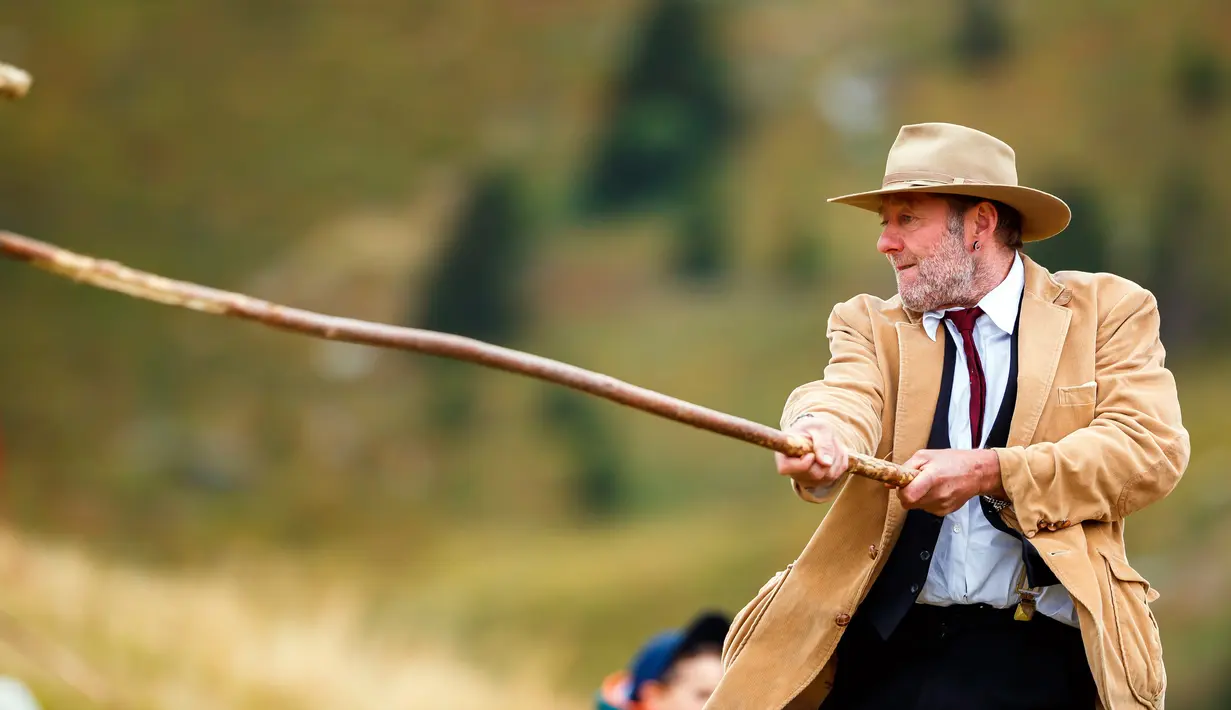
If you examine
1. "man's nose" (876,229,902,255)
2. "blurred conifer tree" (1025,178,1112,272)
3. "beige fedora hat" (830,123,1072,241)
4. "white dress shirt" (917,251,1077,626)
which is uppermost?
"blurred conifer tree" (1025,178,1112,272)

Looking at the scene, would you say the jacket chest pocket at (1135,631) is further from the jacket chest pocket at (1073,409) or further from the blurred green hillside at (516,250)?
the blurred green hillside at (516,250)

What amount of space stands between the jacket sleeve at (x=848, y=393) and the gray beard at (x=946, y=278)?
5.6 inches

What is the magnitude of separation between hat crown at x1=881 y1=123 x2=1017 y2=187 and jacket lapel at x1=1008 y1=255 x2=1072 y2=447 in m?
0.23

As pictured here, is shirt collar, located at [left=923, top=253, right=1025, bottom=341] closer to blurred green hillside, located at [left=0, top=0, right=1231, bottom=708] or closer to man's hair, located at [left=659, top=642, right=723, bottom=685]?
man's hair, located at [left=659, top=642, right=723, bottom=685]

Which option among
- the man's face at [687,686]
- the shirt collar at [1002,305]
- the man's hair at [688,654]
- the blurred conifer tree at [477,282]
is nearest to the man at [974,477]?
the shirt collar at [1002,305]

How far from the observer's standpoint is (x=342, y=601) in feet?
24.8

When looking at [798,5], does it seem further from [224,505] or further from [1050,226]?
[1050,226]

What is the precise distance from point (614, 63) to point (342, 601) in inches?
128

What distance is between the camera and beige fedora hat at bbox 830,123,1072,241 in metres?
2.69

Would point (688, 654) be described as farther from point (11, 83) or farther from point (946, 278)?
point (11, 83)

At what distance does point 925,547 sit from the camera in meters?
2.68

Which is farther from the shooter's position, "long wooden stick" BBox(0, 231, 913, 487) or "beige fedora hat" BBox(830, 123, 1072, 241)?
"beige fedora hat" BBox(830, 123, 1072, 241)

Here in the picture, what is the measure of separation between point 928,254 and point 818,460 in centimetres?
57

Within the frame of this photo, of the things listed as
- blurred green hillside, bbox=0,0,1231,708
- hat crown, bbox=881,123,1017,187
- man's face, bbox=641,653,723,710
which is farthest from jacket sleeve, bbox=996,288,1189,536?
blurred green hillside, bbox=0,0,1231,708
